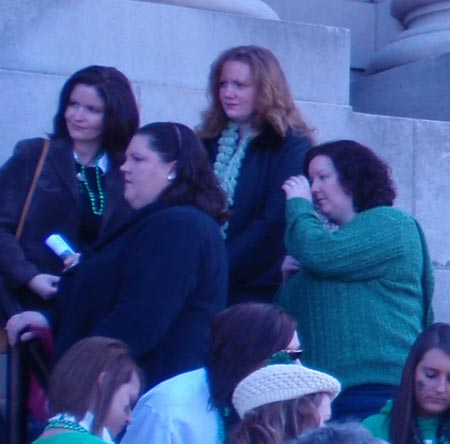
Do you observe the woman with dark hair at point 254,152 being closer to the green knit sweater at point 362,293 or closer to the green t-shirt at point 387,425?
the green knit sweater at point 362,293

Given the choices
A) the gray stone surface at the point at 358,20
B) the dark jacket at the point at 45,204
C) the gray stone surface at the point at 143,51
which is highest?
the gray stone surface at the point at 358,20

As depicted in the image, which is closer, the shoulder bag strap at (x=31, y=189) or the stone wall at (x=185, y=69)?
the shoulder bag strap at (x=31, y=189)

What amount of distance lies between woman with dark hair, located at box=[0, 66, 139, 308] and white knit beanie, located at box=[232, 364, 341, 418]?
151 centimetres

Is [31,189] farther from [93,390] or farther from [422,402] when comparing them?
[422,402]

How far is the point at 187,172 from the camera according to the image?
15.6ft

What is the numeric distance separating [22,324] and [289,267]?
100 cm

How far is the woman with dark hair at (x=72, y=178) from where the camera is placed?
5.36m

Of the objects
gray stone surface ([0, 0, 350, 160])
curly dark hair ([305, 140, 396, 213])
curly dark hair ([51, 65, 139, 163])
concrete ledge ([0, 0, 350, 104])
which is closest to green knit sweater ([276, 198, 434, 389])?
curly dark hair ([305, 140, 396, 213])

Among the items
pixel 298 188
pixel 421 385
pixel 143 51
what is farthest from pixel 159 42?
pixel 421 385

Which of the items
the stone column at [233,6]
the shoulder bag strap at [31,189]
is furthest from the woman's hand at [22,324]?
the stone column at [233,6]

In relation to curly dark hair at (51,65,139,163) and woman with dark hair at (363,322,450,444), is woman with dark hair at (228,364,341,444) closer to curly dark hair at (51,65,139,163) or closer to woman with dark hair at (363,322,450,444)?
woman with dark hair at (363,322,450,444)

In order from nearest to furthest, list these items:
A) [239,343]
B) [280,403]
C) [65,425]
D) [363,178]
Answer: [280,403], [65,425], [239,343], [363,178]

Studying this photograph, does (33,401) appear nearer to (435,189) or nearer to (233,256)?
(233,256)

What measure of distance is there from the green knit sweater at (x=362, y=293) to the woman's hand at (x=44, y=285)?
Result: 860 millimetres
